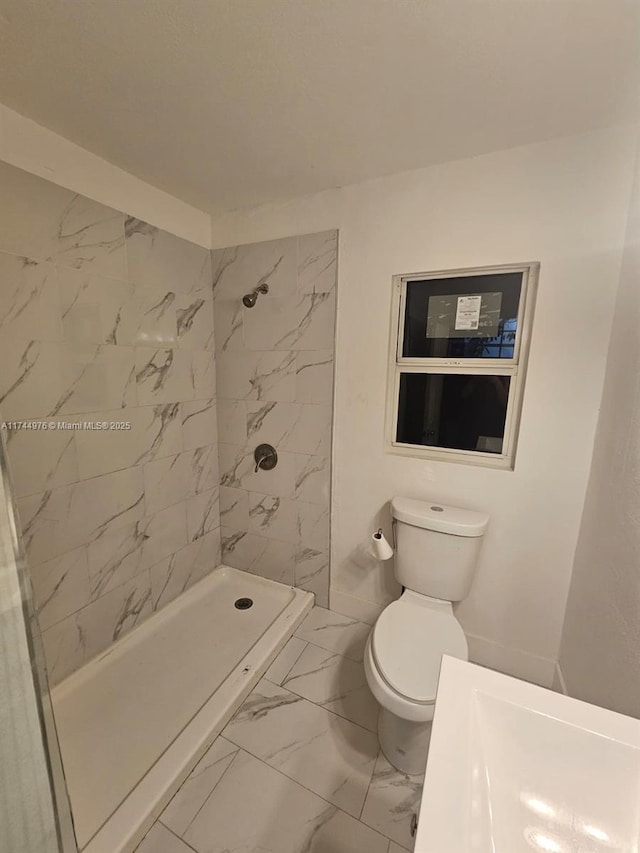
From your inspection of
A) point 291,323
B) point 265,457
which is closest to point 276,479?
point 265,457

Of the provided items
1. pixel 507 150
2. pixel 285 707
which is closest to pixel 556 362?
pixel 507 150

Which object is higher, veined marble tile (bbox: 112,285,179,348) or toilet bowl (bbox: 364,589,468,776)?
veined marble tile (bbox: 112,285,179,348)

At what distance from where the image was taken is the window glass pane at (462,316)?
1.50 meters

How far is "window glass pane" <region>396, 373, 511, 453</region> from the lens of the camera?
62.0 inches

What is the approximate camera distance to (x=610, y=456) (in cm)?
122

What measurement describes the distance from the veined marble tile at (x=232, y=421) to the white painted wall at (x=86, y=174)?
921mm

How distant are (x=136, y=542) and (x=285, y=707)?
101 cm

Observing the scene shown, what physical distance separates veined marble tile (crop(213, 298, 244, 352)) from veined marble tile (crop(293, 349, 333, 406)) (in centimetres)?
41

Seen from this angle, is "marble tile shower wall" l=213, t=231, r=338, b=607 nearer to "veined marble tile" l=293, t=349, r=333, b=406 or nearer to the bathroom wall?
"veined marble tile" l=293, t=349, r=333, b=406

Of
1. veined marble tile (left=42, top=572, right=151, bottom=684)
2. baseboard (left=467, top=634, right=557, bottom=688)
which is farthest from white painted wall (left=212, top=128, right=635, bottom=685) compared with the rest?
veined marble tile (left=42, top=572, right=151, bottom=684)

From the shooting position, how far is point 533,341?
141 centimetres

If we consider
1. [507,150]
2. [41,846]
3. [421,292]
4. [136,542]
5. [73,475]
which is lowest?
[136,542]

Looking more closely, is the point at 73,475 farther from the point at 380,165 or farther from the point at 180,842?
the point at 380,165

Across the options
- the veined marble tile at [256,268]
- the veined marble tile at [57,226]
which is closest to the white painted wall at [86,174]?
the veined marble tile at [57,226]
